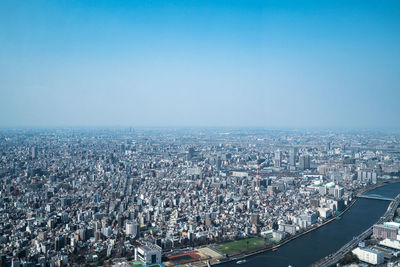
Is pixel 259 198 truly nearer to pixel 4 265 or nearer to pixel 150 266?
pixel 150 266

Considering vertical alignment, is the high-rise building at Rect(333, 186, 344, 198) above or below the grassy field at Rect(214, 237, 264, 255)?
above

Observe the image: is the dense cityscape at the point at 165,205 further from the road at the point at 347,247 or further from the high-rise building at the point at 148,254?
the road at the point at 347,247

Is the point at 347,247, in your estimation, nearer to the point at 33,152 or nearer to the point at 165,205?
the point at 165,205

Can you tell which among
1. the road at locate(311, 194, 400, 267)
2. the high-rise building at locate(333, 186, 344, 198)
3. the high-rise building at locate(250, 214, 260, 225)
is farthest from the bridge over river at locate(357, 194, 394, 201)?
the high-rise building at locate(250, 214, 260, 225)

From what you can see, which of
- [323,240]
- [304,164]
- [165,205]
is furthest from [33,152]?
[323,240]

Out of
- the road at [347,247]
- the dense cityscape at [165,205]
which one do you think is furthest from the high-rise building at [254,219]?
the road at [347,247]

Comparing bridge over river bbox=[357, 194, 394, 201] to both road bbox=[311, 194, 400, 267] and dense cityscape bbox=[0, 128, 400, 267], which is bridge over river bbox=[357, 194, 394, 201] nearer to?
dense cityscape bbox=[0, 128, 400, 267]
